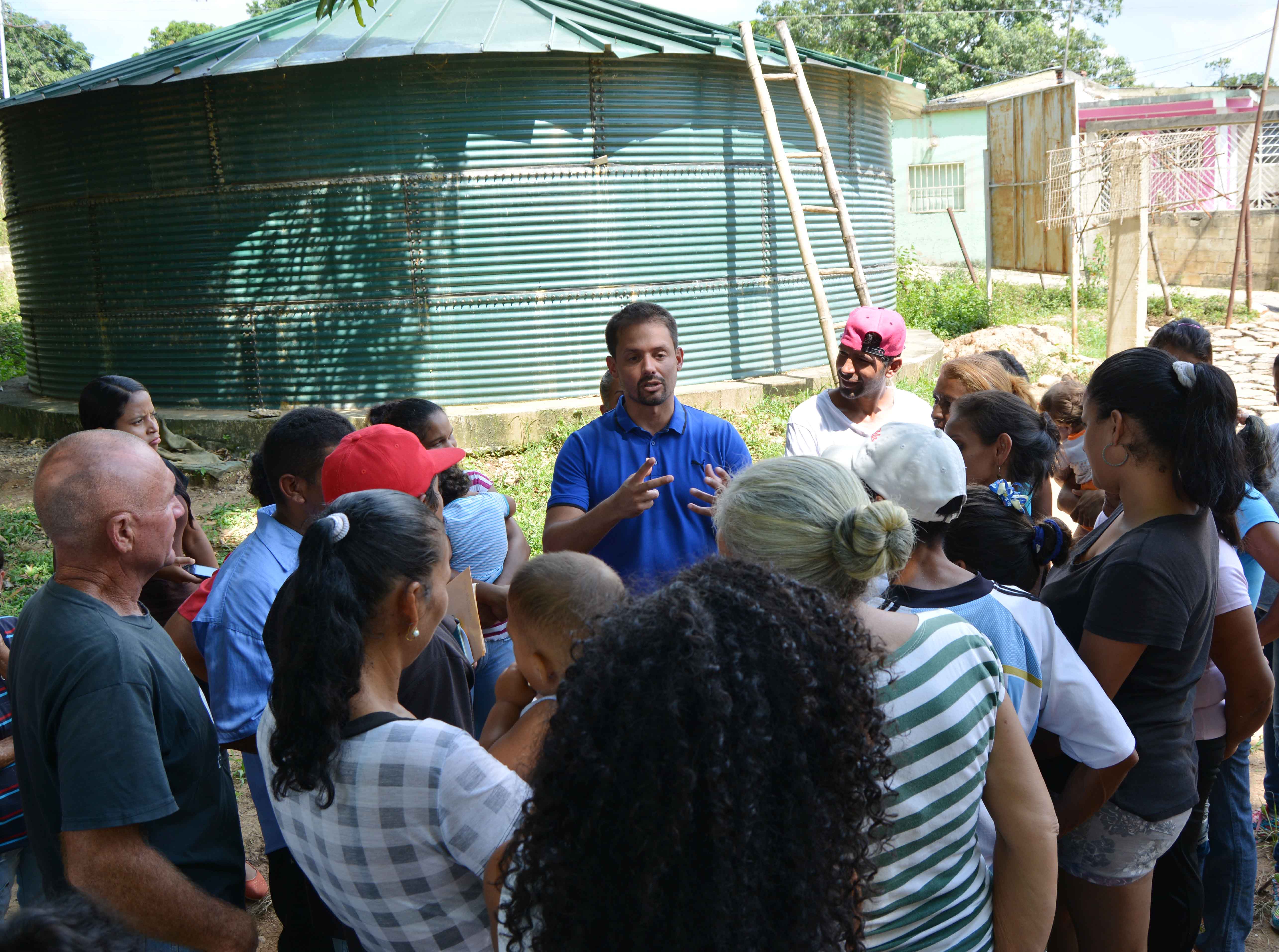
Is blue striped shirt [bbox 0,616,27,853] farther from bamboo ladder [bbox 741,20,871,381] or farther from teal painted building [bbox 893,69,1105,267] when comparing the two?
teal painted building [bbox 893,69,1105,267]

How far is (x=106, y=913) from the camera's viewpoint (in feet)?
3.92

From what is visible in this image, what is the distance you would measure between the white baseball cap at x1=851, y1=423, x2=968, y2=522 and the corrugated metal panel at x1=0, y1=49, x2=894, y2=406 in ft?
23.6

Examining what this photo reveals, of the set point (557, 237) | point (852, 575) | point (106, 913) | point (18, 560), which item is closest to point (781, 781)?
point (852, 575)

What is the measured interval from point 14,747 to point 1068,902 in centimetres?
256

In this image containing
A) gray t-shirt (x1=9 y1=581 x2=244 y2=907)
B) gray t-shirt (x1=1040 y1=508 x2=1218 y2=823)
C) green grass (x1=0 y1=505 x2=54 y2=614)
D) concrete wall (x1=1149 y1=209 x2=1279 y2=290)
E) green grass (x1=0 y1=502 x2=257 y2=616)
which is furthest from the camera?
concrete wall (x1=1149 y1=209 x2=1279 y2=290)

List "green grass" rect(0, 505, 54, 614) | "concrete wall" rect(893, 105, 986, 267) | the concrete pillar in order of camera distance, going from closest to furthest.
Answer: "green grass" rect(0, 505, 54, 614), the concrete pillar, "concrete wall" rect(893, 105, 986, 267)

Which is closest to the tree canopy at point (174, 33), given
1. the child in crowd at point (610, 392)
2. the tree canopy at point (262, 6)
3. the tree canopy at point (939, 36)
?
the tree canopy at point (262, 6)

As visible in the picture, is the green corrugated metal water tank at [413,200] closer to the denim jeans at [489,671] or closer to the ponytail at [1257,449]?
the denim jeans at [489,671]

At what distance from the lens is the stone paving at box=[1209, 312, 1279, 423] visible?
486 inches

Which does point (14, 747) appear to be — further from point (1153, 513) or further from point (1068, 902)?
point (1153, 513)

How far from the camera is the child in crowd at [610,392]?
14.5ft

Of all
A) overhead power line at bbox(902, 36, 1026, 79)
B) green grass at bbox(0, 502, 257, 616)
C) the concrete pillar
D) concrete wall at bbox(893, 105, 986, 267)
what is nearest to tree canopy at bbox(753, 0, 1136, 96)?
overhead power line at bbox(902, 36, 1026, 79)

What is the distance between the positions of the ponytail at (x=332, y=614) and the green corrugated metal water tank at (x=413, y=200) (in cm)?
738

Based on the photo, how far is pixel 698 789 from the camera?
4.07ft
